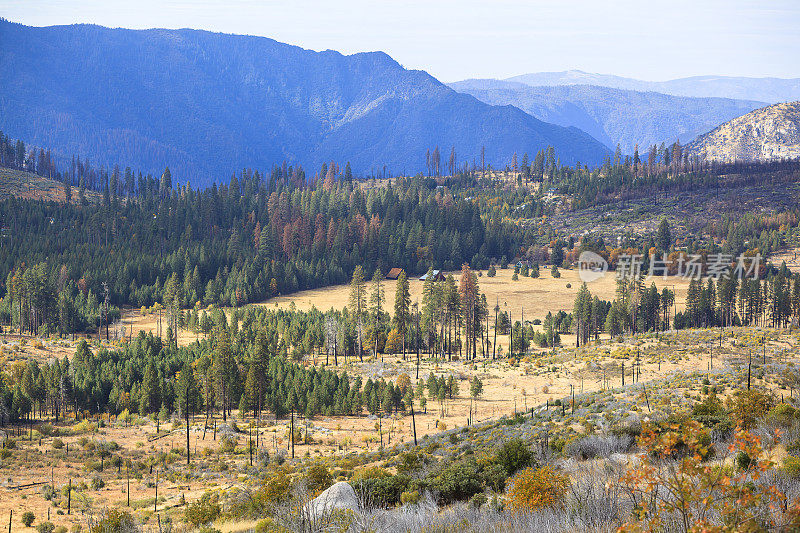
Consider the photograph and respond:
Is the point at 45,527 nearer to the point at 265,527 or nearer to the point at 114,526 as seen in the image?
the point at 114,526

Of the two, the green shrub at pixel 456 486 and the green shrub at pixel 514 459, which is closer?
the green shrub at pixel 456 486

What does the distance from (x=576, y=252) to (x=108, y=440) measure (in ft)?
474

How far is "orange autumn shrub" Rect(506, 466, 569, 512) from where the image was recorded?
64.3 ft

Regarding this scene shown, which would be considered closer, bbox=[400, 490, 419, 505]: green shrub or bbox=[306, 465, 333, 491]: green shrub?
bbox=[400, 490, 419, 505]: green shrub

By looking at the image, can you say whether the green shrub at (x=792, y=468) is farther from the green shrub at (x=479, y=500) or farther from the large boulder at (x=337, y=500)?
the large boulder at (x=337, y=500)

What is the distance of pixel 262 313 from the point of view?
111m

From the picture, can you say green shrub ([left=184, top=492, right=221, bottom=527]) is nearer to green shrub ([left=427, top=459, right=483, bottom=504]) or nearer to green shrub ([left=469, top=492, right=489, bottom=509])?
green shrub ([left=427, top=459, right=483, bottom=504])

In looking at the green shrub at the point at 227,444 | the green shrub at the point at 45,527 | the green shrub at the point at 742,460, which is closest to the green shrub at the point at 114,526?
the green shrub at the point at 45,527

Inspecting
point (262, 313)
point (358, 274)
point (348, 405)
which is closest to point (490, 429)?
point (348, 405)

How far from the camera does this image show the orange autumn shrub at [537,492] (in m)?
19.6

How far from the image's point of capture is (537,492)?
20266mm

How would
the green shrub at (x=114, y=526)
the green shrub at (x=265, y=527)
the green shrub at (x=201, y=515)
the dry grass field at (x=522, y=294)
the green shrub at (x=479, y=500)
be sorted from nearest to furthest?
1. the green shrub at (x=265, y=527)
2. the green shrub at (x=479, y=500)
3. the green shrub at (x=114, y=526)
4. the green shrub at (x=201, y=515)
5. the dry grass field at (x=522, y=294)

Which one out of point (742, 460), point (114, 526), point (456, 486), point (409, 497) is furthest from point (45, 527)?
point (742, 460)

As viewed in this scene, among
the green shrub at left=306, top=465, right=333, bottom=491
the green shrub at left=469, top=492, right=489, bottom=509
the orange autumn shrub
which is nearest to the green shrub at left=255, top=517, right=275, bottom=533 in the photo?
the green shrub at left=469, top=492, right=489, bottom=509
